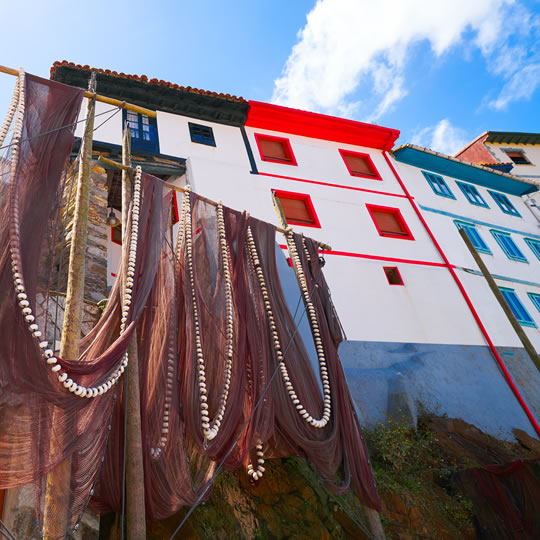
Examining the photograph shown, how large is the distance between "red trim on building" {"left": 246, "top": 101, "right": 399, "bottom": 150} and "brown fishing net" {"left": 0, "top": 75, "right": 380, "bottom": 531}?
1082 centimetres

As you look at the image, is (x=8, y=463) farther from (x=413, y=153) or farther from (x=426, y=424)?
(x=413, y=153)

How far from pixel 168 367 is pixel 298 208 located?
410 inches

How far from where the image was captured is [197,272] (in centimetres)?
522

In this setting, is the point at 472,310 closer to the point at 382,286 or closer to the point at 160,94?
the point at 382,286

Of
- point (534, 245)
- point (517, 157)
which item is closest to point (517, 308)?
point (534, 245)

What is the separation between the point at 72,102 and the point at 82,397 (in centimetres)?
328

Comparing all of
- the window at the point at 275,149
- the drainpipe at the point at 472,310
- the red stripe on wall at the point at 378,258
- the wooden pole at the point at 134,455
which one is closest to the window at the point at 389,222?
the drainpipe at the point at 472,310

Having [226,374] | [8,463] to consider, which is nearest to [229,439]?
[226,374]

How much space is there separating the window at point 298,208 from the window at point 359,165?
309 centimetres

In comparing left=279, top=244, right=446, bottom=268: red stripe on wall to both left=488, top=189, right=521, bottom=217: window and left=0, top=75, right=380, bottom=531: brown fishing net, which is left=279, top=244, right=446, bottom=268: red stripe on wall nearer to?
left=0, top=75, right=380, bottom=531: brown fishing net

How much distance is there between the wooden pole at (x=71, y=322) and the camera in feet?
10.00

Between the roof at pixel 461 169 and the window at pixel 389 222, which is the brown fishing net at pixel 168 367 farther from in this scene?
the roof at pixel 461 169

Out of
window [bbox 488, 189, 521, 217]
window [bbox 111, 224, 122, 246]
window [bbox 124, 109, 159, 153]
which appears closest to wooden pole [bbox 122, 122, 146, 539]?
window [bbox 111, 224, 122, 246]

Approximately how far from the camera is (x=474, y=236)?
17.4 meters
